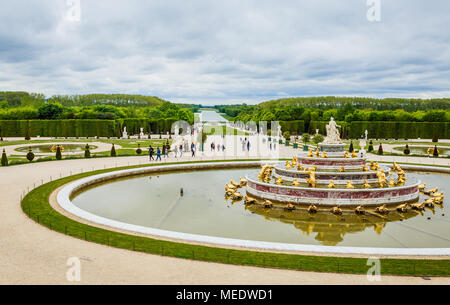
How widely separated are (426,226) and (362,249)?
5.45 m

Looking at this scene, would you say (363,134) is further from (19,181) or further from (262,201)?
(19,181)

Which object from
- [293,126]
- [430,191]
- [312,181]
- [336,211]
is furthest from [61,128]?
[430,191]

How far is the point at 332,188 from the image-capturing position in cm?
1794

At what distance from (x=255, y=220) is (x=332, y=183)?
5.08 m

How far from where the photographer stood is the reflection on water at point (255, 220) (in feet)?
43.5

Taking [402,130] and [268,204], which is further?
[402,130]

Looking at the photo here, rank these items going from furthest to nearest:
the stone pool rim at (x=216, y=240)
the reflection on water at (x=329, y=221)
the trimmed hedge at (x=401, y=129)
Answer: the trimmed hedge at (x=401, y=129), the reflection on water at (x=329, y=221), the stone pool rim at (x=216, y=240)

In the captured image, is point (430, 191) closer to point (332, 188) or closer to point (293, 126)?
point (332, 188)

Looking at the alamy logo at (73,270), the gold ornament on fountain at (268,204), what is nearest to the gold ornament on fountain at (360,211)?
the gold ornament on fountain at (268,204)

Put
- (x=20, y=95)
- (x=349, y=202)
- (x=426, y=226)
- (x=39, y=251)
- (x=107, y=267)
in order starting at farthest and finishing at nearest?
(x=20, y=95), (x=349, y=202), (x=426, y=226), (x=39, y=251), (x=107, y=267)

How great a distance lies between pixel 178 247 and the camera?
1107cm

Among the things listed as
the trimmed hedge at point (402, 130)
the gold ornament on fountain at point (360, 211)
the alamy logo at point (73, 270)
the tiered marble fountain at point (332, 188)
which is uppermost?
the trimmed hedge at point (402, 130)

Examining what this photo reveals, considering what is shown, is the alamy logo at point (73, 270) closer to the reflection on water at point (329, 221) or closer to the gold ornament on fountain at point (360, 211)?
the reflection on water at point (329, 221)

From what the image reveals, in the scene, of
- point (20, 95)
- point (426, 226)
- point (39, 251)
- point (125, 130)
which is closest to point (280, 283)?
point (39, 251)
